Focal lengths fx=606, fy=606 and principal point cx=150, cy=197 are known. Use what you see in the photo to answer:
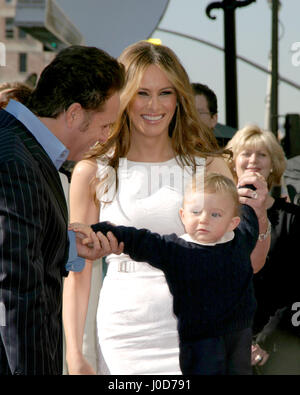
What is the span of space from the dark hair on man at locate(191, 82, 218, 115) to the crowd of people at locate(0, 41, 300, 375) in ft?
2.91

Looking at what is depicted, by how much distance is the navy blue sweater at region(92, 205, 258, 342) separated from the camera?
2.06 metres

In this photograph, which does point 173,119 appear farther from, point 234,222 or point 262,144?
point 262,144

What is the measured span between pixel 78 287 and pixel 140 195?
1.36 feet

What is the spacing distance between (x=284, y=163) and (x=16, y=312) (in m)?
2.15

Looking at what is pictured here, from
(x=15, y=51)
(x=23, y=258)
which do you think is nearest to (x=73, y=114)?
(x=23, y=258)

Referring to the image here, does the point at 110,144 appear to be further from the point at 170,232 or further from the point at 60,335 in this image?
the point at 60,335

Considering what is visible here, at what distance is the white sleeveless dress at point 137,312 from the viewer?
2.11 m

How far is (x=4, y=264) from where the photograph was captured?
4.55ft

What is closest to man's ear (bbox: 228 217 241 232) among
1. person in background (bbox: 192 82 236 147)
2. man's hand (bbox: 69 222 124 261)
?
man's hand (bbox: 69 222 124 261)

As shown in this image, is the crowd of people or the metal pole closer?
the crowd of people

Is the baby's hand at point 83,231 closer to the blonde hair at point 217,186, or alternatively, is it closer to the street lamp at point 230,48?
the blonde hair at point 217,186

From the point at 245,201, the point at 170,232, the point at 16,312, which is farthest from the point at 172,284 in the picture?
the point at 16,312

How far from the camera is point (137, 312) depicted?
211 centimetres

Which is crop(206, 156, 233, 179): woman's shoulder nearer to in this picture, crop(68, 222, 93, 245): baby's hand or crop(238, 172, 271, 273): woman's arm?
crop(238, 172, 271, 273): woman's arm
